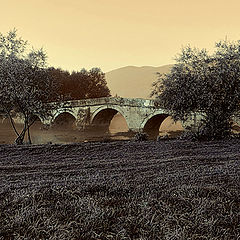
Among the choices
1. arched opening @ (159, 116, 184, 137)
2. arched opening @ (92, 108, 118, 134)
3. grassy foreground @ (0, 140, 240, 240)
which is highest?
arched opening @ (92, 108, 118, 134)

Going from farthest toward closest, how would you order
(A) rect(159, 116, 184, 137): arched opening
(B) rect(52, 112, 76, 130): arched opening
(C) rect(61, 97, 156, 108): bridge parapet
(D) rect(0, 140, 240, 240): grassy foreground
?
(B) rect(52, 112, 76, 130): arched opening < (A) rect(159, 116, 184, 137): arched opening < (C) rect(61, 97, 156, 108): bridge parapet < (D) rect(0, 140, 240, 240): grassy foreground

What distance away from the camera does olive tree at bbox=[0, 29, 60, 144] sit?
62.3 ft

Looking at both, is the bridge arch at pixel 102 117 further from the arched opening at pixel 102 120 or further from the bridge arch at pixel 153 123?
the bridge arch at pixel 153 123

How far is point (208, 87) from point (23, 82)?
41.9 feet

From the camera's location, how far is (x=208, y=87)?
17359 mm

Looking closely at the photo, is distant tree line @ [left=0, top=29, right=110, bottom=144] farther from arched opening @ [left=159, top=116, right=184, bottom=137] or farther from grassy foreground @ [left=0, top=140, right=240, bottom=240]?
grassy foreground @ [left=0, top=140, right=240, bottom=240]

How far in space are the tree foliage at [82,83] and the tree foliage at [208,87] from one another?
1567 inches

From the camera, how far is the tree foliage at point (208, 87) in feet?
56.5

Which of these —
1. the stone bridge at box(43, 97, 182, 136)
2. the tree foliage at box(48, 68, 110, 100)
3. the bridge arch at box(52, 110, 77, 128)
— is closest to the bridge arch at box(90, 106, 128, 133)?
the stone bridge at box(43, 97, 182, 136)

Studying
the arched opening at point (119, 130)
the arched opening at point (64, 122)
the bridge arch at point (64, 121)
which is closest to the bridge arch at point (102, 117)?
the arched opening at point (119, 130)

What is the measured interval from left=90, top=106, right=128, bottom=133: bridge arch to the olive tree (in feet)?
61.2

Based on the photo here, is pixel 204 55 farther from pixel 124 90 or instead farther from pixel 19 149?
pixel 124 90

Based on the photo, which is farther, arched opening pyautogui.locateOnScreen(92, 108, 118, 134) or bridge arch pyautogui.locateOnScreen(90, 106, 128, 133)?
arched opening pyautogui.locateOnScreen(92, 108, 118, 134)

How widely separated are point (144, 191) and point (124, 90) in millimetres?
171755
